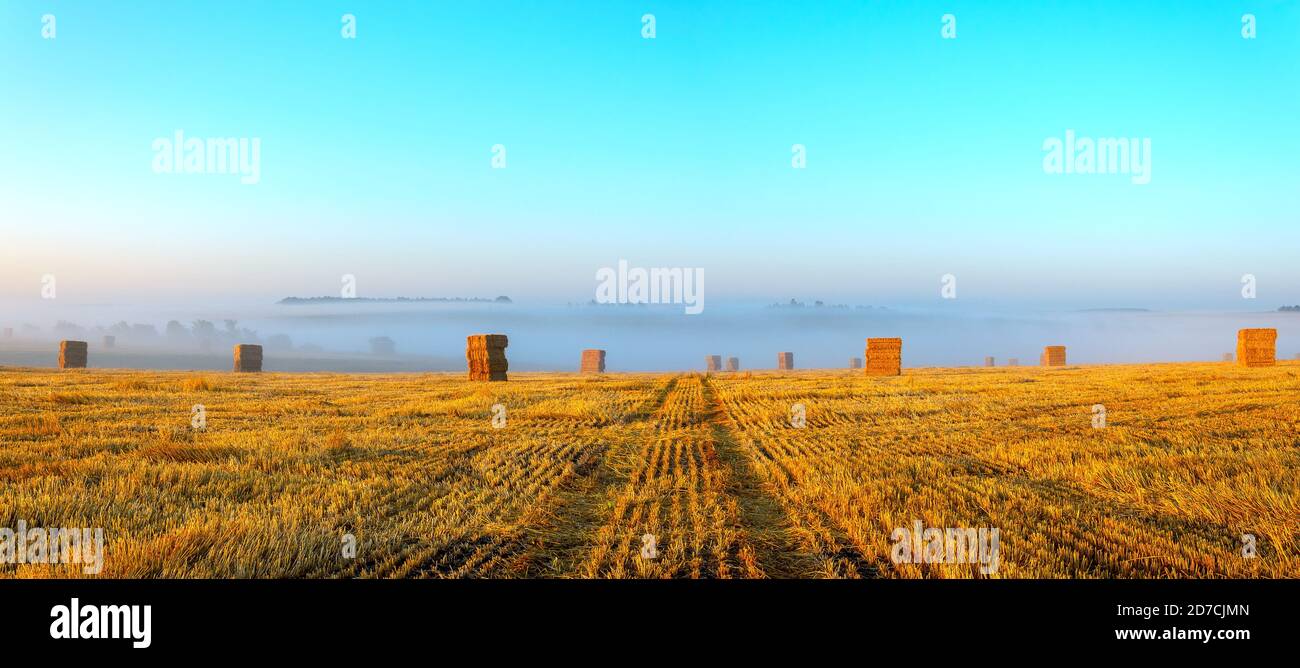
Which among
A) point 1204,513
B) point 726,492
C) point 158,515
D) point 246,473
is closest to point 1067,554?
point 1204,513

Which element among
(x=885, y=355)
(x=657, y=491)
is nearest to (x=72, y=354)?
(x=657, y=491)

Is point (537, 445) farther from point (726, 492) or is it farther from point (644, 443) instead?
point (726, 492)

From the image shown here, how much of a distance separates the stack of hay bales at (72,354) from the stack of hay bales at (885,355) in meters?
64.6

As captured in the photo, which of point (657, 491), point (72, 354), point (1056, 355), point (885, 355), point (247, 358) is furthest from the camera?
point (1056, 355)

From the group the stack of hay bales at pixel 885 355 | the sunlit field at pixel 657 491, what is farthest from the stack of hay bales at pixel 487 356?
the stack of hay bales at pixel 885 355

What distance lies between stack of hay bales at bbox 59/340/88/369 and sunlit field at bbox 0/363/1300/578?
4651 cm

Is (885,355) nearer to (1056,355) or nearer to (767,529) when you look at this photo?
(1056,355)

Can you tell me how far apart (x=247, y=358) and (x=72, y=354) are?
1249 centimetres

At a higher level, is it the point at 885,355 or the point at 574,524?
the point at 885,355

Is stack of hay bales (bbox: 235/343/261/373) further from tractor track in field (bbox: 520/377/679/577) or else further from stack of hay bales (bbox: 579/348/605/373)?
tractor track in field (bbox: 520/377/679/577)

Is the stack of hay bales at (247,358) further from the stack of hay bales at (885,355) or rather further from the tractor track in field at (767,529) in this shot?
the tractor track in field at (767,529)

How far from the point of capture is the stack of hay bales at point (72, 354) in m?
50.3

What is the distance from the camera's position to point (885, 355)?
42.2m

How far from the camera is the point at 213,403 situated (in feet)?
64.0
